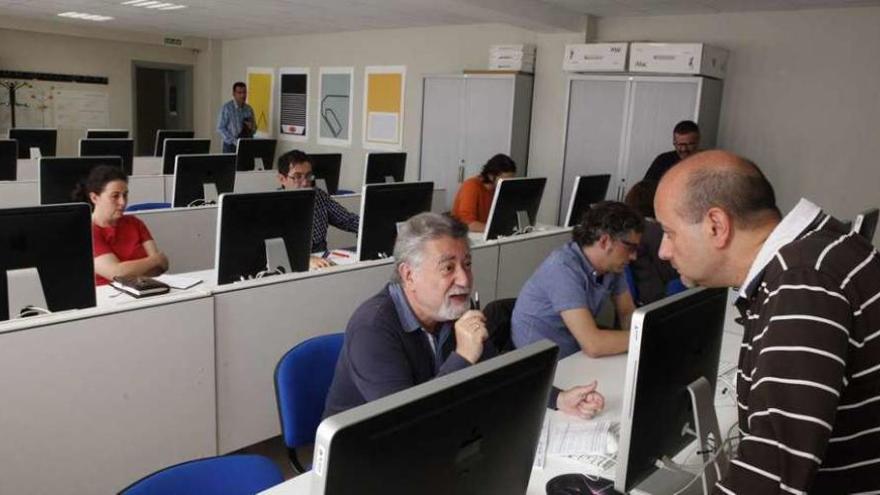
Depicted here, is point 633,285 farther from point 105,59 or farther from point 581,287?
point 105,59

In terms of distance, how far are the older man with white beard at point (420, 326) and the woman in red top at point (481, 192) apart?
9.32ft

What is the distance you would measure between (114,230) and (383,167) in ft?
7.92

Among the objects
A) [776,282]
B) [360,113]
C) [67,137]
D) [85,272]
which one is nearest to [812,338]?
[776,282]

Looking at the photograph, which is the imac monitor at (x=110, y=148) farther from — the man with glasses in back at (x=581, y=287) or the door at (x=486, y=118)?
the man with glasses in back at (x=581, y=287)

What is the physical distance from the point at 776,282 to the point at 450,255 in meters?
0.88

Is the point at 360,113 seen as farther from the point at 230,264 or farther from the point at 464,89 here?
the point at 230,264

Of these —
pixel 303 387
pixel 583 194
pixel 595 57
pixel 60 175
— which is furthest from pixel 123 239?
pixel 595 57

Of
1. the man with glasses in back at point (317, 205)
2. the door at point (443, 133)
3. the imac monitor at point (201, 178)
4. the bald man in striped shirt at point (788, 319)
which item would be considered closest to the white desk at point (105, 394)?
the man with glasses in back at point (317, 205)

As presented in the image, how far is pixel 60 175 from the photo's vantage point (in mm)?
3764

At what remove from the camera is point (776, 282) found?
928 mm

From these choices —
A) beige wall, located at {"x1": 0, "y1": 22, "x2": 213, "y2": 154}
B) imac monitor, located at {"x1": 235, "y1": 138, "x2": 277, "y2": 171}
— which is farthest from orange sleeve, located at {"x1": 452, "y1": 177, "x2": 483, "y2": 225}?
beige wall, located at {"x1": 0, "y1": 22, "x2": 213, "y2": 154}

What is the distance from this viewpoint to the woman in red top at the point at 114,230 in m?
2.94

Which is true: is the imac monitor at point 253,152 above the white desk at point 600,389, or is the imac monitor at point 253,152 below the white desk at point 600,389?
above

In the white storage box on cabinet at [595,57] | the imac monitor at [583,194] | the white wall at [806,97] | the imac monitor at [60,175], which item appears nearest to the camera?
the imac monitor at [60,175]
